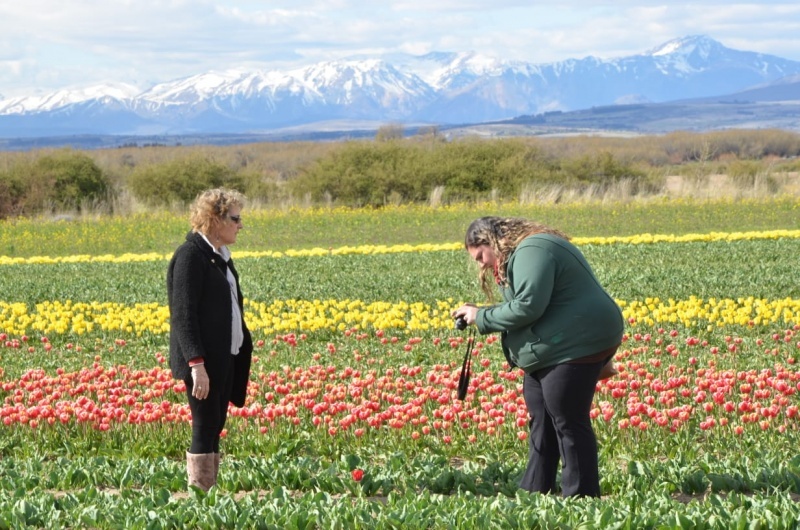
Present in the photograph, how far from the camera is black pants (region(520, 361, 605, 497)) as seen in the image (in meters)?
5.67

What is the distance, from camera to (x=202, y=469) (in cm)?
623

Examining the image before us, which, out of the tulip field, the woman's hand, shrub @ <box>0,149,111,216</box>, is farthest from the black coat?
shrub @ <box>0,149,111,216</box>

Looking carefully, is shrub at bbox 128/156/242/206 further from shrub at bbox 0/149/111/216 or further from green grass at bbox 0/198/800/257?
green grass at bbox 0/198/800/257

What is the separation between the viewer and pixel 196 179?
151 ft

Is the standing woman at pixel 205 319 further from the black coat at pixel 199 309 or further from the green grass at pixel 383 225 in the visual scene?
the green grass at pixel 383 225

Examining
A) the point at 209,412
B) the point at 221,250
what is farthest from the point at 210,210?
the point at 209,412

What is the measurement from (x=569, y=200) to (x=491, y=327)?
1255 inches

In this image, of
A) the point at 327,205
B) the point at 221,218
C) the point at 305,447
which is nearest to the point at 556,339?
the point at 221,218

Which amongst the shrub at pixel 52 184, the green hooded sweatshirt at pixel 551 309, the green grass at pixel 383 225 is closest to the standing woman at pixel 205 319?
the green hooded sweatshirt at pixel 551 309

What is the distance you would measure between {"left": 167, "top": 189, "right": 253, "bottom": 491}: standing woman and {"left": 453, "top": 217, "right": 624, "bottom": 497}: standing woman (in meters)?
1.37

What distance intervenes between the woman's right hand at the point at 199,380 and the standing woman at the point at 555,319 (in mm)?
1452

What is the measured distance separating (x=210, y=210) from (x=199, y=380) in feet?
3.08

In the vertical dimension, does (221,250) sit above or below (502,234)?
below

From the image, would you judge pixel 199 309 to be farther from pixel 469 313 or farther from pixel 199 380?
pixel 469 313
